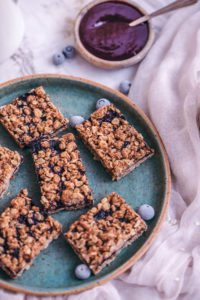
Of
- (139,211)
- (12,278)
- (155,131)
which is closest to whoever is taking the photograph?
(12,278)

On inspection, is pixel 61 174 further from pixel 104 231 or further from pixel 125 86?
pixel 125 86

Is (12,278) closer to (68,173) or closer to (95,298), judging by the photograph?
(95,298)

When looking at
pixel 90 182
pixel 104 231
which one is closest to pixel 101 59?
pixel 90 182

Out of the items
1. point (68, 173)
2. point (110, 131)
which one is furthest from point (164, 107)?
point (68, 173)

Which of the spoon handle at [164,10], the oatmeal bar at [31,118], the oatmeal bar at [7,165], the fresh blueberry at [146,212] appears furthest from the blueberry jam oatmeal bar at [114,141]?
the spoon handle at [164,10]

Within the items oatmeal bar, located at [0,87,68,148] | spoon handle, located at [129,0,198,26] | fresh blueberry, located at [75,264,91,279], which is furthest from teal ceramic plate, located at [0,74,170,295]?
spoon handle, located at [129,0,198,26]

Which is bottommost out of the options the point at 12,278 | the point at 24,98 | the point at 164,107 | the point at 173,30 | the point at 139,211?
the point at 139,211
